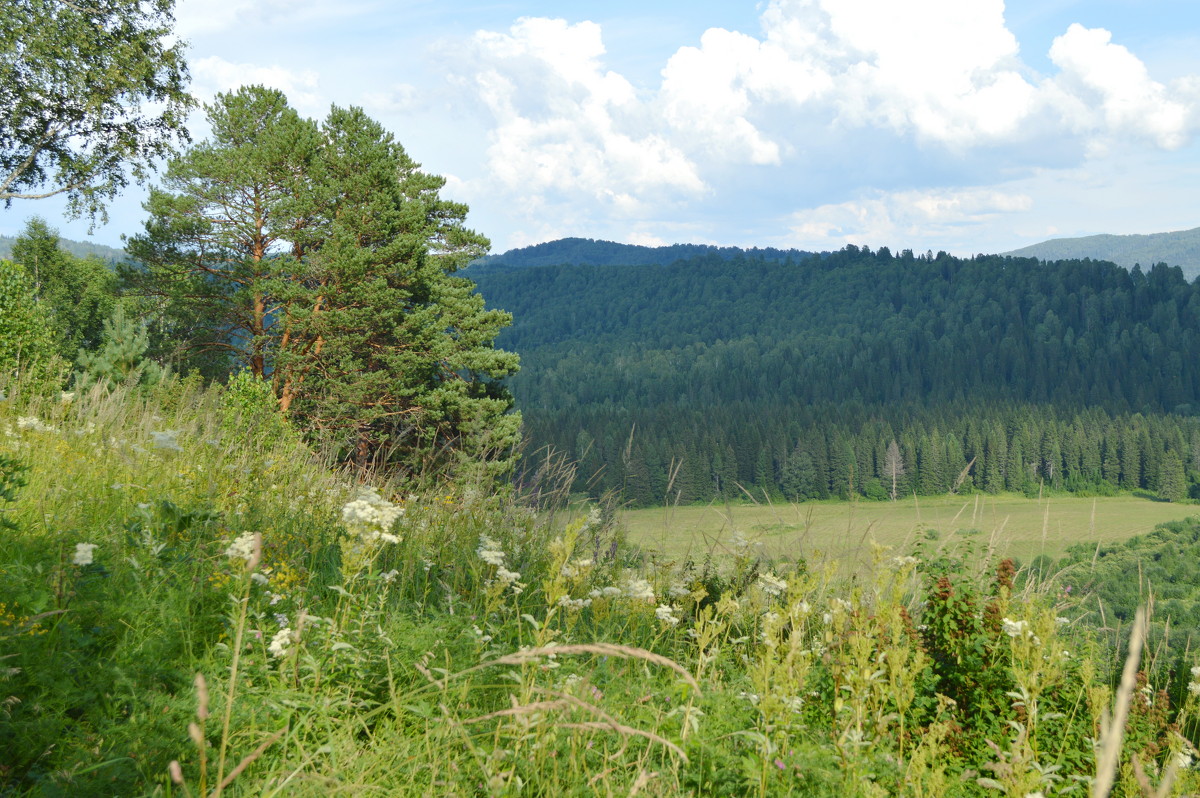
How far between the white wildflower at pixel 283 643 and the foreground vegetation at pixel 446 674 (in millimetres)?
26

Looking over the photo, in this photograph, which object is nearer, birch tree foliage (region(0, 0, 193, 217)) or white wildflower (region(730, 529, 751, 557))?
white wildflower (region(730, 529, 751, 557))

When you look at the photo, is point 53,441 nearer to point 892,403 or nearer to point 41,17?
point 41,17

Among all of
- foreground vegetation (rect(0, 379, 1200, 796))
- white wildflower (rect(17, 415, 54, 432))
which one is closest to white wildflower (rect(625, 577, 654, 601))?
foreground vegetation (rect(0, 379, 1200, 796))

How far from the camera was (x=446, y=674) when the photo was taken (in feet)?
7.35

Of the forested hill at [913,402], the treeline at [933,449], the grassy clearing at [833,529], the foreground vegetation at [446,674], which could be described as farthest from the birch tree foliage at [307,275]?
the treeline at [933,449]

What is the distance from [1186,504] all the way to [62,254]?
140368 millimetres

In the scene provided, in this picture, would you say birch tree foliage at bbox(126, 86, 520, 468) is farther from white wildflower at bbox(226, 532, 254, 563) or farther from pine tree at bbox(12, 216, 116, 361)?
white wildflower at bbox(226, 532, 254, 563)

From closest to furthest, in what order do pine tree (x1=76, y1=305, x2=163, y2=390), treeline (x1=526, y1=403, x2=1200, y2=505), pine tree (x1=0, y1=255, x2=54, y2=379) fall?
1. pine tree (x1=76, y1=305, x2=163, y2=390)
2. pine tree (x1=0, y1=255, x2=54, y2=379)
3. treeline (x1=526, y1=403, x2=1200, y2=505)

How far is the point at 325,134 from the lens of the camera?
25.9 metres

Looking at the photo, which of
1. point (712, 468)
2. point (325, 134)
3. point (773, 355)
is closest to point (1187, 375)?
point (773, 355)

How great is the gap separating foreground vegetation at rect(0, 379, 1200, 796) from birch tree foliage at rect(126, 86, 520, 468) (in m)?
16.0

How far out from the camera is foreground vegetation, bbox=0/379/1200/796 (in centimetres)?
224

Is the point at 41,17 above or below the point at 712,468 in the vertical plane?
above

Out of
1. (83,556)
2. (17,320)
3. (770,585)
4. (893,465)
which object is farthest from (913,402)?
(83,556)
